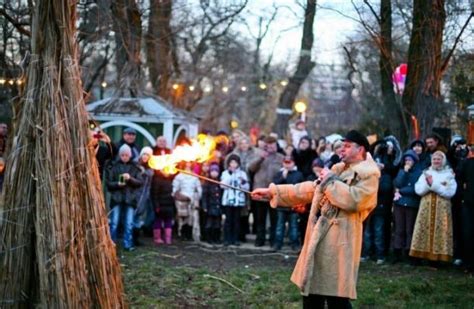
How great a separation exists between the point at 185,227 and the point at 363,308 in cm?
574

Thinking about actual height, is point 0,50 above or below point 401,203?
above

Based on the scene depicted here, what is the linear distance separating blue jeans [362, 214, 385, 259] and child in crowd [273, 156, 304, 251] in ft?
4.19

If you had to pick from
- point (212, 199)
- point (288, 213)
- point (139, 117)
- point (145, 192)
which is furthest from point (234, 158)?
point (139, 117)

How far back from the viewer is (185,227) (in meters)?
13.2

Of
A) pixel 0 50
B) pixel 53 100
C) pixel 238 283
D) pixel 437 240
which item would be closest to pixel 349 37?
pixel 437 240

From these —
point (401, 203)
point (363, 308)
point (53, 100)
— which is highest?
point (53, 100)

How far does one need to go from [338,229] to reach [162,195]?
268 inches

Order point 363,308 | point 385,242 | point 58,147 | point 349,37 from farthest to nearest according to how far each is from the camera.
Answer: point 349,37 → point 385,242 → point 363,308 → point 58,147

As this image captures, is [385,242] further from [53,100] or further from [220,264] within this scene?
[53,100]

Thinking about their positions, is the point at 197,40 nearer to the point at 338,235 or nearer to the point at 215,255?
the point at 215,255

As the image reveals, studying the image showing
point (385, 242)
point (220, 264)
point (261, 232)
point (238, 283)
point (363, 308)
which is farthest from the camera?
point (261, 232)

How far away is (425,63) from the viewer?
42.8 ft

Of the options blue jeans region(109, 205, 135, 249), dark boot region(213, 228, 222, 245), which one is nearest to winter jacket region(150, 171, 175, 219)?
dark boot region(213, 228, 222, 245)

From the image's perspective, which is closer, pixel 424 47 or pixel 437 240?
pixel 437 240
